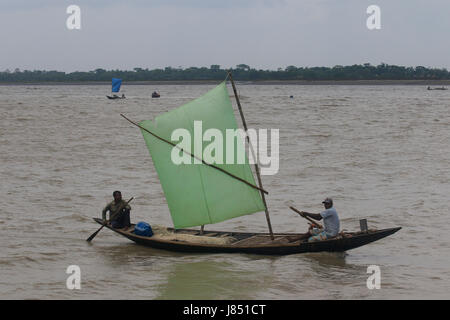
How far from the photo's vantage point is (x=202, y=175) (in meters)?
14.5

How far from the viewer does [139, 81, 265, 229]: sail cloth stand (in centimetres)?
1440

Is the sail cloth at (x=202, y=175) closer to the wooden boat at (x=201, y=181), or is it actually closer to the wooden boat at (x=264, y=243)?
the wooden boat at (x=201, y=181)

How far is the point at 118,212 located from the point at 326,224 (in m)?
4.53

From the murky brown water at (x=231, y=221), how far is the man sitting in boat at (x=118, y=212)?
0.51 m

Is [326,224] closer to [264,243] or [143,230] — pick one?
[264,243]

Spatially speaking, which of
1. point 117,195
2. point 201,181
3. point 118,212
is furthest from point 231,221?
point 117,195

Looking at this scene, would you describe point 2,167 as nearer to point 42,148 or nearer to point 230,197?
point 42,148

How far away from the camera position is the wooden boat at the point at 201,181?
1434cm

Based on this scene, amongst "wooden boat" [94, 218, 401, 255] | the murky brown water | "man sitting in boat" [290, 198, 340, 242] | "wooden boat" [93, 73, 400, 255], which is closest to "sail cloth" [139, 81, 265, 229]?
"wooden boat" [93, 73, 400, 255]

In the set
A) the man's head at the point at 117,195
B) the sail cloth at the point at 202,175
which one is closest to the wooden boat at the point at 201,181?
the sail cloth at the point at 202,175
